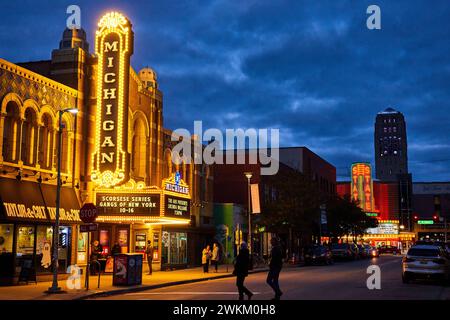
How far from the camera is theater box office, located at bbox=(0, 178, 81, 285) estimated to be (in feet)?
81.6

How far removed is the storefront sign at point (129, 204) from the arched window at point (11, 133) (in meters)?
6.15

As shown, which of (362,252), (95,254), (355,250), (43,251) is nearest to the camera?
(43,251)

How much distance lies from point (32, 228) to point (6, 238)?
1.65 m

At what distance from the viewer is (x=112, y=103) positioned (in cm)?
3048

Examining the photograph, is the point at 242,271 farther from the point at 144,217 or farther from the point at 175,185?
the point at 175,185

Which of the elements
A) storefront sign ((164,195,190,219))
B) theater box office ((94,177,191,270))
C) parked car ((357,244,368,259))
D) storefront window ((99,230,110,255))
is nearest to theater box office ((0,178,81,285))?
theater box office ((94,177,191,270))

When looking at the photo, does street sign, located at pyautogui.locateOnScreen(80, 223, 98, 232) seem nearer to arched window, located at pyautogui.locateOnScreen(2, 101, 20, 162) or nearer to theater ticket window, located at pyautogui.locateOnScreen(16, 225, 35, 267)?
theater ticket window, located at pyautogui.locateOnScreen(16, 225, 35, 267)

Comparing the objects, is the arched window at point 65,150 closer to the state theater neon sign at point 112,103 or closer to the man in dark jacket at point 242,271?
the state theater neon sign at point 112,103

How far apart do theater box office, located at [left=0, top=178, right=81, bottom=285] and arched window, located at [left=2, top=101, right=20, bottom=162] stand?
117 centimetres

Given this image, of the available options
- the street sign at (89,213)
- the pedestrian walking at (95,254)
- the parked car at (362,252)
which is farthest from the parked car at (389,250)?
the street sign at (89,213)

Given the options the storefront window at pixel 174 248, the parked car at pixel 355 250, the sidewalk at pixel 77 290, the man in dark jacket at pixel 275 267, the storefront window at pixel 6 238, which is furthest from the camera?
the parked car at pixel 355 250

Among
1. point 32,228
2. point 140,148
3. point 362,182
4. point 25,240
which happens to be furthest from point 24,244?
point 362,182

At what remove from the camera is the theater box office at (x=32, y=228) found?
24.9 m

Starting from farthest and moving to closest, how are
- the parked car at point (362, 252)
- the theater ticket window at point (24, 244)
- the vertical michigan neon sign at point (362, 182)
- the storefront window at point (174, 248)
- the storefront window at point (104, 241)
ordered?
the vertical michigan neon sign at point (362, 182), the parked car at point (362, 252), the storefront window at point (174, 248), the storefront window at point (104, 241), the theater ticket window at point (24, 244)
